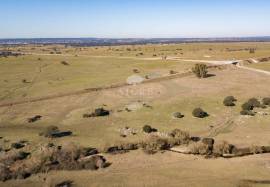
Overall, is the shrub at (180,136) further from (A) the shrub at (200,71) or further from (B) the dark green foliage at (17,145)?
(A) the shrub at (200,71)

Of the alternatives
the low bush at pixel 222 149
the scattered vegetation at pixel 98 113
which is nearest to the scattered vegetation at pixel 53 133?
the scattered vegetation at pixel 98 113

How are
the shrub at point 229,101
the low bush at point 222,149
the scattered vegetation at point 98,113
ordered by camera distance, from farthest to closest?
the shrub at point 229,101, the scattered vegetation at point 98,113, the low bush at point 222,149

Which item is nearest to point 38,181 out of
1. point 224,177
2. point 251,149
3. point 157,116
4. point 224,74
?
point 224,177

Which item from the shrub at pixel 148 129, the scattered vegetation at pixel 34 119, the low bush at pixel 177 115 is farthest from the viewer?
the scattered vegetation at pixel 34 119

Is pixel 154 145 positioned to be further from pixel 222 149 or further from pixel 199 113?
pixel 199 113

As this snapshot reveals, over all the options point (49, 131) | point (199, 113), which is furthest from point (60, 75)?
point (199, 113)

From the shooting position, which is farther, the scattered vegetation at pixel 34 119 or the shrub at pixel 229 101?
the shrub at pixel 229 101

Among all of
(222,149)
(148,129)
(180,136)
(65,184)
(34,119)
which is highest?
(180,136)

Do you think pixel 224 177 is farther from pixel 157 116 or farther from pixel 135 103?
pixel 135 103

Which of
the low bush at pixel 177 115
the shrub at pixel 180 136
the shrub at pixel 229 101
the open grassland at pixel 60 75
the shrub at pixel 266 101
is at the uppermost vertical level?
the shrub at pixel 266 101
